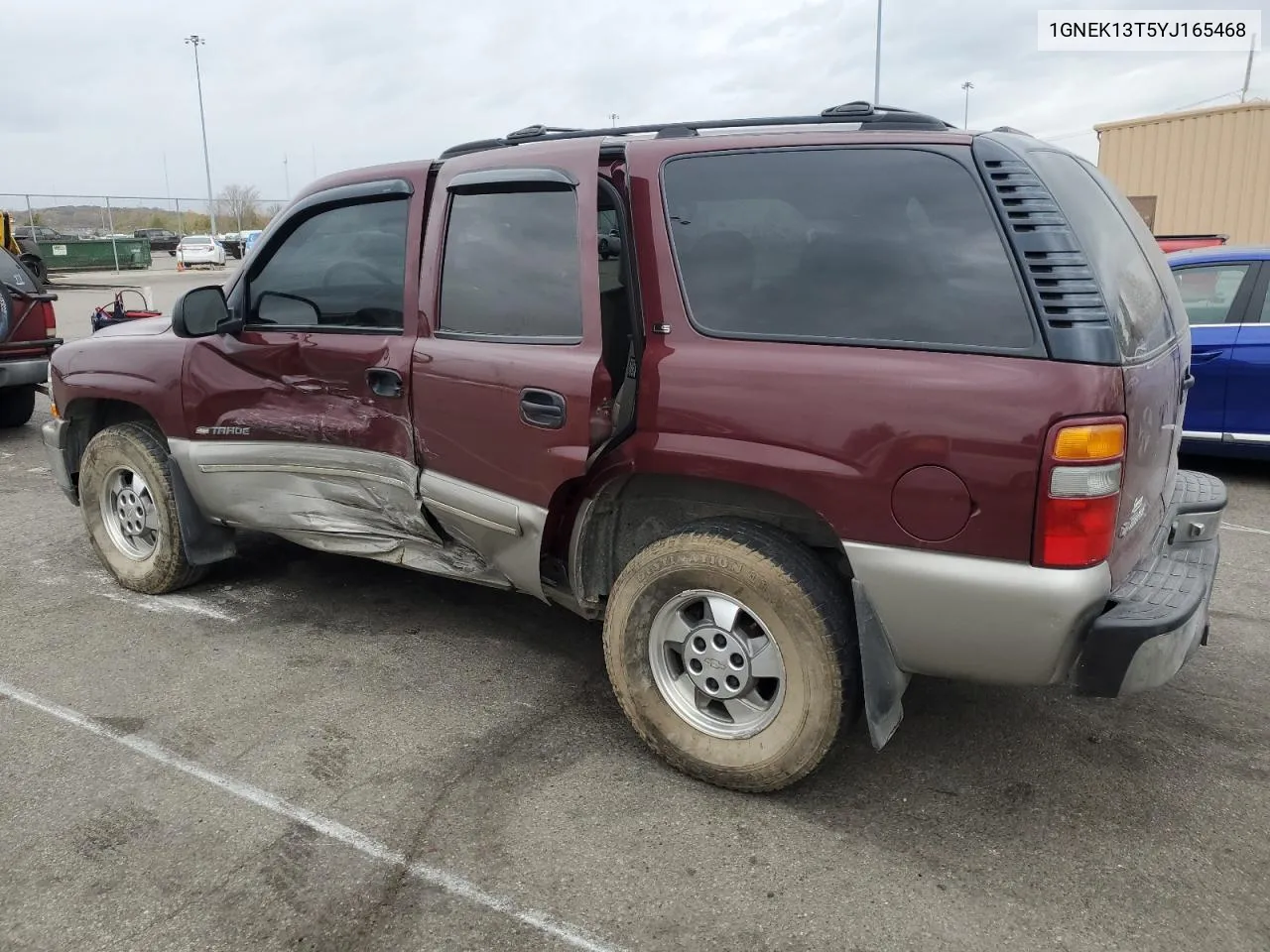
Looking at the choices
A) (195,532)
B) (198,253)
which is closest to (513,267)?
(195,532)

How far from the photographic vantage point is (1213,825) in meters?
2.85

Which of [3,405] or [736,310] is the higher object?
[736,310]

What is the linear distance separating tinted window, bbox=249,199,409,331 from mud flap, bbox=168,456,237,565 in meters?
0.87

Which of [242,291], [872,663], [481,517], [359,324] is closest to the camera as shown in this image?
[872,663]

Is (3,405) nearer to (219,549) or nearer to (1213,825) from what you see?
(219,549)

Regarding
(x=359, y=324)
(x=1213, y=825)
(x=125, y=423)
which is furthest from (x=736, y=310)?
(x=125, y=423)

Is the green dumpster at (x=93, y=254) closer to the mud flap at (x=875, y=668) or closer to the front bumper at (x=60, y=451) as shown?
the front bumper at (x=60, y=451)

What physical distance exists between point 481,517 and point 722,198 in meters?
1.36

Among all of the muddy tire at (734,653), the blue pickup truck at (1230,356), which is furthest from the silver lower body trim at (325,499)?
the blue pickup truck at (1230,356)

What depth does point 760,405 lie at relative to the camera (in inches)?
111

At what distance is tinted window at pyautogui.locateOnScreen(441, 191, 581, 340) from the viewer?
328 centimetres

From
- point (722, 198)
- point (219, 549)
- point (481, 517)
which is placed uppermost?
point (722, 198)

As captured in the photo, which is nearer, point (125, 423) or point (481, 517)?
point (481, 517)

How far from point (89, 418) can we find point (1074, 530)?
4510mm
